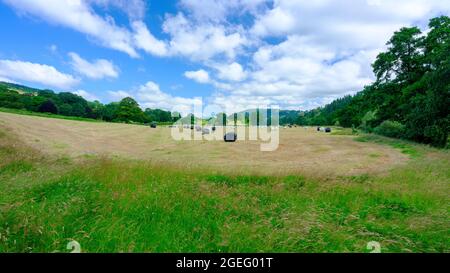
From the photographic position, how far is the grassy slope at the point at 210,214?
12.1ft

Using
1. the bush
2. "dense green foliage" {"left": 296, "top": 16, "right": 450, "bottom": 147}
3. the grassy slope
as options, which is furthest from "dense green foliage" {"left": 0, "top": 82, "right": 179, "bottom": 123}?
the grassy slope

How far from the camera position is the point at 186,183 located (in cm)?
716

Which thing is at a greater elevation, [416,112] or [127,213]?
[416,112]

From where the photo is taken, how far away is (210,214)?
486 cm

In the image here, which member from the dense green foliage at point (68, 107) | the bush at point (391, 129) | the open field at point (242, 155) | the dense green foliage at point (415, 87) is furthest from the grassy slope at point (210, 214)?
the dense green foliage at point (68, 107)

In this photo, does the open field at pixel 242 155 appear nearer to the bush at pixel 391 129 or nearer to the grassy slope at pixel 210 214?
the grassy slope at pixel 210 214

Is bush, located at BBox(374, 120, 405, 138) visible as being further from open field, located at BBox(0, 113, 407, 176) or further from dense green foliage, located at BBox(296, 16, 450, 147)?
open field, located at BBox(0, 113, 407, 176)

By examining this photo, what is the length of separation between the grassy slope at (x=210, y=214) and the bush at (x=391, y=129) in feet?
108

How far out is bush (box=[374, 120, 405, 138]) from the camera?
111 feet

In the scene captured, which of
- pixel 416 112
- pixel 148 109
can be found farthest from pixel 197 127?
pixel 148 109
